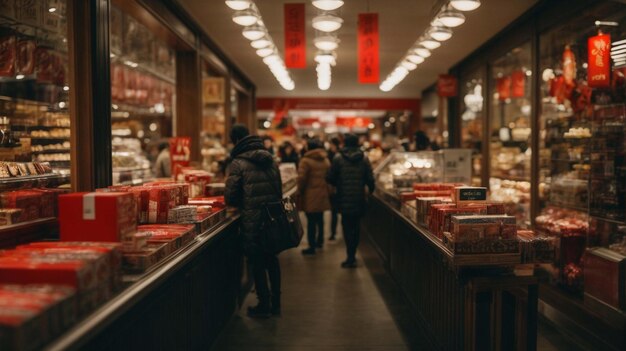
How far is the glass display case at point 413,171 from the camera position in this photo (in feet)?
26.9

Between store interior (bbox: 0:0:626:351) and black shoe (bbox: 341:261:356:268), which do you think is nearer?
store interior (bbox: 0:0:626:351)

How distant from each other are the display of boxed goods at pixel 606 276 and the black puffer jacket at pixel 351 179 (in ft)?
10.6

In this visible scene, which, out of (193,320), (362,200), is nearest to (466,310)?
(193,320)

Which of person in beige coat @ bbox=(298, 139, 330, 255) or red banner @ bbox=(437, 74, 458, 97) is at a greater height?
red banner @ bbox=(437, 74, 458, 97)

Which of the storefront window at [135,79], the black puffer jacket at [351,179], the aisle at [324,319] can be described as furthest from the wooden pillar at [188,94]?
the aisle at [324,319]

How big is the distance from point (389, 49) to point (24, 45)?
24.4 feet

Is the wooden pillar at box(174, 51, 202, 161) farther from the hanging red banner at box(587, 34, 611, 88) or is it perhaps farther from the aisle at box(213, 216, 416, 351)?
the hanging red banner at box(587, 34, 611, 88)

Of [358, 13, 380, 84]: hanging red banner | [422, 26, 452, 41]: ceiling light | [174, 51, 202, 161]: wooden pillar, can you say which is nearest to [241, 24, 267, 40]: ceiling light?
[358, 13, 380, 84]: hanging red banner

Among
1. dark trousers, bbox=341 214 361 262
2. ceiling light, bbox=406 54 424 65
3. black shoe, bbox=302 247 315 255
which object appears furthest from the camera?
ceiling light, bbox=406 54 424 65

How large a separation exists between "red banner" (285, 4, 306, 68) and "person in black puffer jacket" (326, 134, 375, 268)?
1.35m

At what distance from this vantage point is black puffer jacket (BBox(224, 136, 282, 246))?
17.9 ft

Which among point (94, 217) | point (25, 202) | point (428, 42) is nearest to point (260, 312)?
point (25, 202)

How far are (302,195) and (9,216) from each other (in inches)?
219

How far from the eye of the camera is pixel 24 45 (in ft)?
18.9
